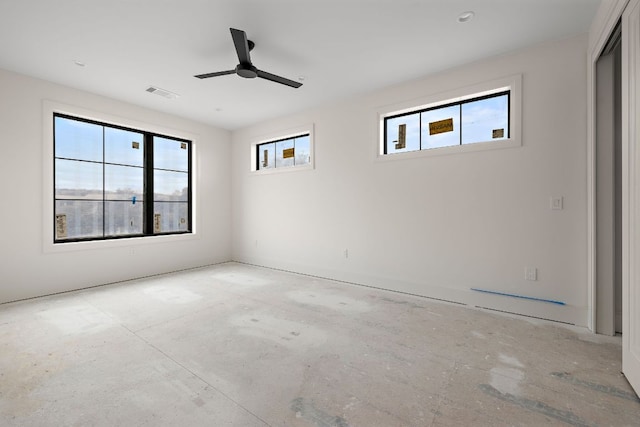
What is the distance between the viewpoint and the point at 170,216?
5375mm

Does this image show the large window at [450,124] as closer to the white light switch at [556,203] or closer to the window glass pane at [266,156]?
the white light switch at [556,203]

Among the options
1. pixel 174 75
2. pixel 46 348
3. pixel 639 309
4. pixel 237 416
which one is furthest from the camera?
pixel 174 75

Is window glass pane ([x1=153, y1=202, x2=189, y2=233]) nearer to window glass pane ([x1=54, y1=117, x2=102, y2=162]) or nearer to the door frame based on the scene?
window glass pane ([x1=54, y1=117, x2=102, y2=162])

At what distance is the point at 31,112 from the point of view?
3.70 meters

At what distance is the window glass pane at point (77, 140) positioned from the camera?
4082 millimetres

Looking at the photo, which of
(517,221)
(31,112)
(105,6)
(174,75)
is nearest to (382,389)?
(517,221)

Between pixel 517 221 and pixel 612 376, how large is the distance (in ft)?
5.19

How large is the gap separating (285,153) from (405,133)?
91.3 inches

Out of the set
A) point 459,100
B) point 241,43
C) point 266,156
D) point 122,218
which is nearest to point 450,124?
point 459,100

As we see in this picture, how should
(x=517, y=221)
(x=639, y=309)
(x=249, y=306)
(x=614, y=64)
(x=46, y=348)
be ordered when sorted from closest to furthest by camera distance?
(x=639, y=309), (x=46, y=348), (x=614, y=64), (x=517, y=221), (x=249, y=306)

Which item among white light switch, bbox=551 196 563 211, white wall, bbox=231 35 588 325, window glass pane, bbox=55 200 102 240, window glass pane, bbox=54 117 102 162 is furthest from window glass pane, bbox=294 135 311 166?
white light switch, bbox=551 196 563 211

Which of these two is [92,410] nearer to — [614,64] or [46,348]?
[46,348]

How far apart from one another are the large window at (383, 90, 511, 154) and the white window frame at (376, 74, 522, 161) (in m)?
0.06

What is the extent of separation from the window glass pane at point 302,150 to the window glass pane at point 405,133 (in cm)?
150
